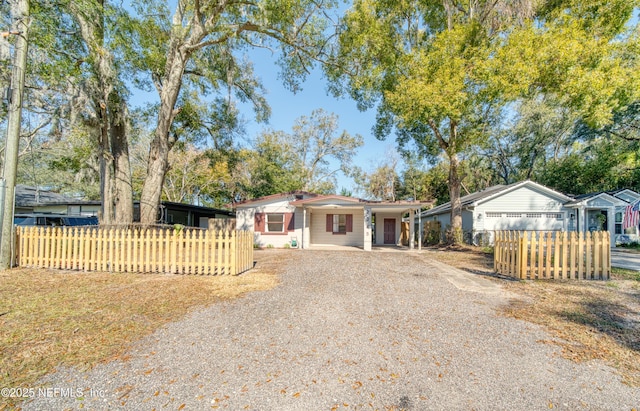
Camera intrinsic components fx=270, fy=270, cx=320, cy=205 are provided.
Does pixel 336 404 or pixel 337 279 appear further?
pixel 337 279

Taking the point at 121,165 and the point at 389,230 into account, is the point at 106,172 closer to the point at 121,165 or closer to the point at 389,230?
the point at 121,165

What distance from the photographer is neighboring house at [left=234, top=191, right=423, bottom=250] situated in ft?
48.4

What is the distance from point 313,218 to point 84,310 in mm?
13736

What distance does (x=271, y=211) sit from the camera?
1652cm

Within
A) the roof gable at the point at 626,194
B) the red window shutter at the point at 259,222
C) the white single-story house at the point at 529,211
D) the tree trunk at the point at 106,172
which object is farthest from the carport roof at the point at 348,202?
the roof gable at the point at 626,194

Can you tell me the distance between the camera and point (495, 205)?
658 inches

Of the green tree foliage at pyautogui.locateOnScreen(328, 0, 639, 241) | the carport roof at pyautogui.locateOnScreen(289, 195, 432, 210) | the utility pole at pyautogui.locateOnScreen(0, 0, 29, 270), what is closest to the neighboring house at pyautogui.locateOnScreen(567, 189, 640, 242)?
the green tree foliage at pyautogui.locateOnScreen(328, 0, 639, 241)

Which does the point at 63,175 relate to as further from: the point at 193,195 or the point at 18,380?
the point at 18,380

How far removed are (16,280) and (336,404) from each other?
781cm

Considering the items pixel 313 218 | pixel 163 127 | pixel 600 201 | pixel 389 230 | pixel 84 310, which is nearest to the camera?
pixel 84 310

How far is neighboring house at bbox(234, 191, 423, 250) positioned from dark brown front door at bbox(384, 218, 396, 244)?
0.35 feet

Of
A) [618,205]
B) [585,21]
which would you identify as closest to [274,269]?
[585,21]

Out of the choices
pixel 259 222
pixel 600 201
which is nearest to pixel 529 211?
pixel 600 201

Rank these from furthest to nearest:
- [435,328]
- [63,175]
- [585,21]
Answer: [63,175], [585,21], [435,328]
